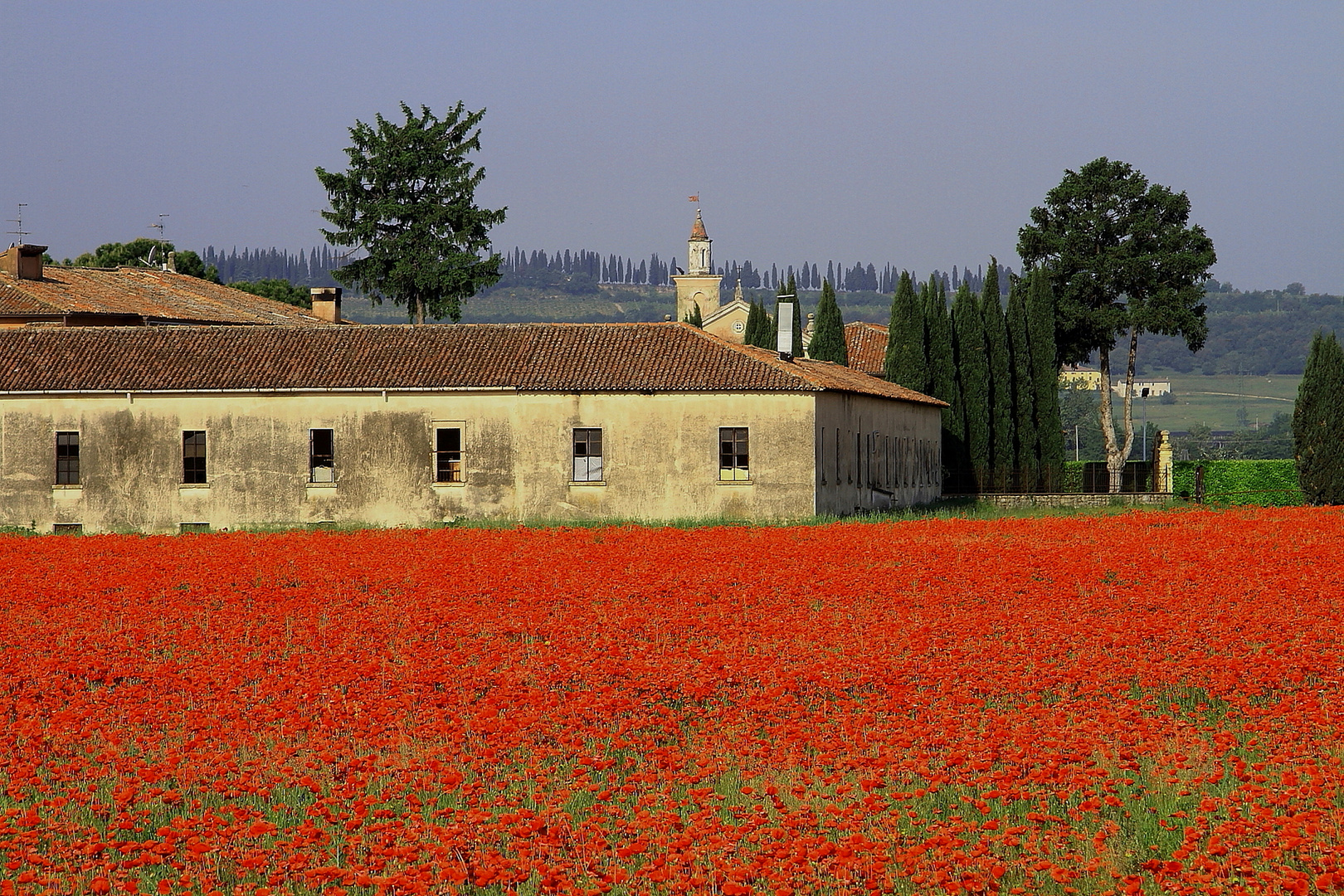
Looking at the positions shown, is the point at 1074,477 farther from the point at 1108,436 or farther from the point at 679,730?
the point at 679,730

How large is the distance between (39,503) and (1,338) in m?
5.25

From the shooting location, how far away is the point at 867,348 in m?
64.0

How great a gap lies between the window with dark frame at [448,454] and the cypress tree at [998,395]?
24.1 meters

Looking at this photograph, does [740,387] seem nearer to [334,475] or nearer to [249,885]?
[334,475]

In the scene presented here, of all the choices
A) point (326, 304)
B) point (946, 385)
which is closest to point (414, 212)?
point (326, 304)

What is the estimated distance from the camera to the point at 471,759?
961 centimetres

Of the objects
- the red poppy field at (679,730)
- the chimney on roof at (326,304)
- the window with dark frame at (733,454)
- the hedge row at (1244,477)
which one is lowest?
the red poppy field at (679,730)

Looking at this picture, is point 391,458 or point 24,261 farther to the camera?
point 24,261

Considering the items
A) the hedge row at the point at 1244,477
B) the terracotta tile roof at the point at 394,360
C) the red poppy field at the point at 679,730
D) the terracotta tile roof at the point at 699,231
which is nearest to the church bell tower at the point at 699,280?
the terracotta tile roof at the point at 699,231

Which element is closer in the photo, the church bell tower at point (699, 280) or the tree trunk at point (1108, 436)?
the tree trunk at point (1108, 436)

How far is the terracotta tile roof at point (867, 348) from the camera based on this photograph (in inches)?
2435

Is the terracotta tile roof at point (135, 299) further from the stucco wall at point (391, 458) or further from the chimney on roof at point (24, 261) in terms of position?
the stucco wall at point (391, 458)

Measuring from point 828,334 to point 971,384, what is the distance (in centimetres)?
537

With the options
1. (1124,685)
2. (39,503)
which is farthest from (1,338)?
(1124,685)
